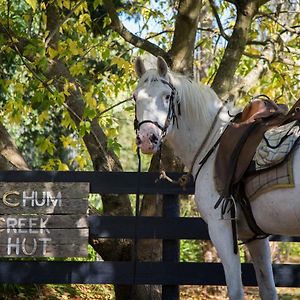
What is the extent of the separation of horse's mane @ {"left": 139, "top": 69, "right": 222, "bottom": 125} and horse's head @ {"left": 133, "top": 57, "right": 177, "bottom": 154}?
0.18 ft

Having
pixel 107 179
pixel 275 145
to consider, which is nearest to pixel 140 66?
pixel 275 145

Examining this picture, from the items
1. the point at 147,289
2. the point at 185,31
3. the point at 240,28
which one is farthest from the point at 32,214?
the point at 240,28

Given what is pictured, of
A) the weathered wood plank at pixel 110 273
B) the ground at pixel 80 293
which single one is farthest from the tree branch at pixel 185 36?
the ground at pixel 80 293

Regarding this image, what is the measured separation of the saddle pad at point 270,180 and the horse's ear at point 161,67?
0.92 metres

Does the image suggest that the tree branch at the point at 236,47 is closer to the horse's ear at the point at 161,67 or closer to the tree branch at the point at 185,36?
the tree branch at the point at 185,36

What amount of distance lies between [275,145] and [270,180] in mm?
220

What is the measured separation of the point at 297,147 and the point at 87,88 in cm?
312

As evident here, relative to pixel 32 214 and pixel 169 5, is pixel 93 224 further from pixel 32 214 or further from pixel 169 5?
pixel 169 5

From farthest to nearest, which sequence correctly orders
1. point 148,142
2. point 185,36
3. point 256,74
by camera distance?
point 256,74 → point 185,36 → point 148,142

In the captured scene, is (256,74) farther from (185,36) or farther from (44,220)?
(44,220)

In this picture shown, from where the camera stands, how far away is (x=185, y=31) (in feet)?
20.2

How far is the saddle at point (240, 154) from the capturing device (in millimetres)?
3998

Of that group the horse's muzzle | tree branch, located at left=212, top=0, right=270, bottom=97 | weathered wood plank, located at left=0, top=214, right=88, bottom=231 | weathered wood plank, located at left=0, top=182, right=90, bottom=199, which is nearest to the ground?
weathered wood plank, located at left=0, top=214, right=88, bottom=231

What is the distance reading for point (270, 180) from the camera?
3.82 m
